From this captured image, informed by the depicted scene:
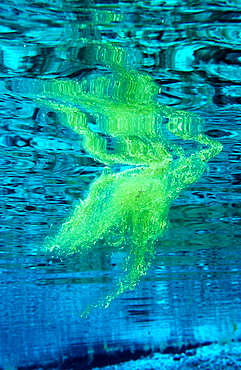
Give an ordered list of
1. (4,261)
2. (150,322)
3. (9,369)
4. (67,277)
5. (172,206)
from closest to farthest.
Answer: (172,206)
(4,261)
(67,277)
(150,322)
(9,369)

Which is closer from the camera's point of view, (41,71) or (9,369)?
(41,71)

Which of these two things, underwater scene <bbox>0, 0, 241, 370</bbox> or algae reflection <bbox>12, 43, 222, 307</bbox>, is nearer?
underwater scene <bbox>0, 0, 241, 370</bbox>

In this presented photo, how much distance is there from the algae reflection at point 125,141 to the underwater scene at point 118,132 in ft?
0.06

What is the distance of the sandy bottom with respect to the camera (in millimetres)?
23688

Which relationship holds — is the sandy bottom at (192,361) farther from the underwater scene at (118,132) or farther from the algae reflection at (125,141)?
Result: the algae reflection at (125,141)

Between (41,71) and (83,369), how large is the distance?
1064 inches

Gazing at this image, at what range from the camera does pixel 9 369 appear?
33.7 meters

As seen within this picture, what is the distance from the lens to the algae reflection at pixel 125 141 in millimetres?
4637

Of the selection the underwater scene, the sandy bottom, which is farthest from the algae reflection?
the sandy bottom

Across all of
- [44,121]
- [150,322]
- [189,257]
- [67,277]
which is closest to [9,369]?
[150,322]

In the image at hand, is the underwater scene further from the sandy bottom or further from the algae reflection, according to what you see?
the sandy bottom

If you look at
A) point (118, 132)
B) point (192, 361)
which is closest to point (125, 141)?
point (118, 132)

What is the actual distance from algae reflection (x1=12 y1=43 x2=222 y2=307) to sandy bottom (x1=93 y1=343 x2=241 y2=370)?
66.8 ft

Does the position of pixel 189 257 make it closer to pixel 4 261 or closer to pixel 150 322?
pixel 4 261
